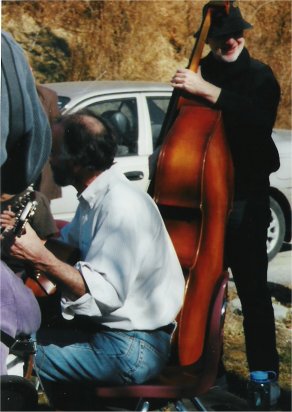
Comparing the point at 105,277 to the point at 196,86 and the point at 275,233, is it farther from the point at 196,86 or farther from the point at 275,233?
the point at 275,233

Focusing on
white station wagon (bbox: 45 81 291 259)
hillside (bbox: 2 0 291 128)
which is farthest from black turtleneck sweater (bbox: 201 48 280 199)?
hillside (bbox: 2 0 291 128)

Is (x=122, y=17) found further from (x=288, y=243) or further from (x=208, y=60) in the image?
(x=208, y=60)

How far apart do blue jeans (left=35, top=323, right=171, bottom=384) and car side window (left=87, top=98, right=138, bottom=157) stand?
4019mm

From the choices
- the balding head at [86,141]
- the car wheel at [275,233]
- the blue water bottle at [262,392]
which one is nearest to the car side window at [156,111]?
the car wheel at [275,233]

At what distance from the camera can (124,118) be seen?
6980 millimetres

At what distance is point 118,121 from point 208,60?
2713 millimetres

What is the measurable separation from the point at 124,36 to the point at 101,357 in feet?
34.9

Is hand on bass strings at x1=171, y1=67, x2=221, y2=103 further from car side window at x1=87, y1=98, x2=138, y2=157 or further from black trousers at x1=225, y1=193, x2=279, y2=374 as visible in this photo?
car side window at x1=87, y1=98, x2=138, y2=157

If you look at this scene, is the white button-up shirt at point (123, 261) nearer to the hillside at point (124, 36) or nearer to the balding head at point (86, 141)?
the balding head at point (86, 141)

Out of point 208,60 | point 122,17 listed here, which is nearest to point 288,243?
point 208,60

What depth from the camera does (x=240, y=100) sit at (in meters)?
3.98

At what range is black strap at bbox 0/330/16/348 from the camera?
2375 millimetres

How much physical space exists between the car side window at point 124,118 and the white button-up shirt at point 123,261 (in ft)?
12.7

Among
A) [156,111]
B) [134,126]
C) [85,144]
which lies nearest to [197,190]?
[85,144]
